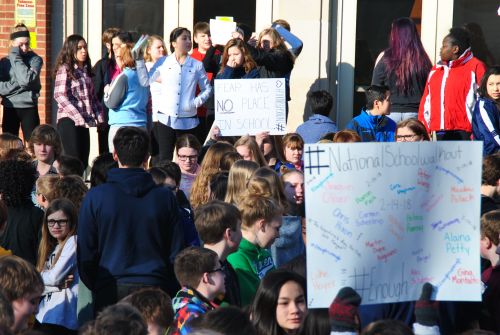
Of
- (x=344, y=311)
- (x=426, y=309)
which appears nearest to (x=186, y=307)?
(x=344, y=311)

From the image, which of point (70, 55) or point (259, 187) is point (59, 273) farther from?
point (70, 55)

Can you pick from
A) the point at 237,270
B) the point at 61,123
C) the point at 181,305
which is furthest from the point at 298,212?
the point at 61,123

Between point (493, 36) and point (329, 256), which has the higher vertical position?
point (493, 36)

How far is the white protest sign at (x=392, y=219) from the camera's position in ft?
16.2

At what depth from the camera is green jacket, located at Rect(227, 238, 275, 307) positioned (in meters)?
6.11

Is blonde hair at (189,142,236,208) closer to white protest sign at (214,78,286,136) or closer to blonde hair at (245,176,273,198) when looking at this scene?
blonde hair at (245,176,273,198)

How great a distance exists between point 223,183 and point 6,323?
3715 millimetres

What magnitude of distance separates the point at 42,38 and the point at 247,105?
4.33m

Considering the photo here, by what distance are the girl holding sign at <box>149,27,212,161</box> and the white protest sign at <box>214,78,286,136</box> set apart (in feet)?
3.56

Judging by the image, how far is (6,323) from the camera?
4121 millimetres

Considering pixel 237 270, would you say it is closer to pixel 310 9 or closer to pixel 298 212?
pixel 298 212

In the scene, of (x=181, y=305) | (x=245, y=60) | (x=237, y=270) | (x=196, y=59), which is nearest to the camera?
(x=181, y=305)

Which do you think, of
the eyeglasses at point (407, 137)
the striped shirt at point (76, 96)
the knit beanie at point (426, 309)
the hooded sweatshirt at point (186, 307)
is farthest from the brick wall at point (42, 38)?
the knit beanie at point (426, 309)

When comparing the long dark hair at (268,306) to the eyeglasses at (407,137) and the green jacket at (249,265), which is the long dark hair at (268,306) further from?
the eyeglasses at (407,137)
